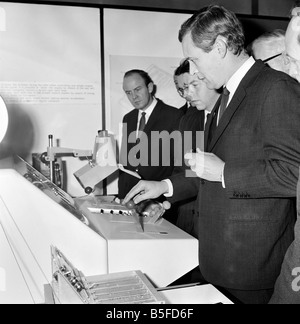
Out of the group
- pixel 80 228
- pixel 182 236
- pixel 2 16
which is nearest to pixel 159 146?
pixel 2 16

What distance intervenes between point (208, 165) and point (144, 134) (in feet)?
5.76

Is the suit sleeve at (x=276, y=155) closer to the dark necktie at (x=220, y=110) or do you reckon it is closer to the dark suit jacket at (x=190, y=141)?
the dark necktie at (x=220, y=110)

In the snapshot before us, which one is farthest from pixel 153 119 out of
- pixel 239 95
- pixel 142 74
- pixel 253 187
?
pixel 253 187

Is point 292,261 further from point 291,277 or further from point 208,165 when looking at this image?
point 208,165

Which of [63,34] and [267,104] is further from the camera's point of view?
[63,34]

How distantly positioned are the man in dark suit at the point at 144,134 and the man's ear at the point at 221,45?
1.63 metres

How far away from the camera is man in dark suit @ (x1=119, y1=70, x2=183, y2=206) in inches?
119

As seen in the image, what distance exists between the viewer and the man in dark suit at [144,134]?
9.93 ft

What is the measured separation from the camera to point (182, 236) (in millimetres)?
1498

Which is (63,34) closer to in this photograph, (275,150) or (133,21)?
(133,21)

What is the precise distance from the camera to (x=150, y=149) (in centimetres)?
305

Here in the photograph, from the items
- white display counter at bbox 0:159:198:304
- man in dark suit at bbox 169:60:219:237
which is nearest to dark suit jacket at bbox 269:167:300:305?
white display counter at bbox 0:159:198:304

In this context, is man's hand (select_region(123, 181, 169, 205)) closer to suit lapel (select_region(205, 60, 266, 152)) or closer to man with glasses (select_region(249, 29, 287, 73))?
suit lapel (select_region(205, 60, 266, 152))
